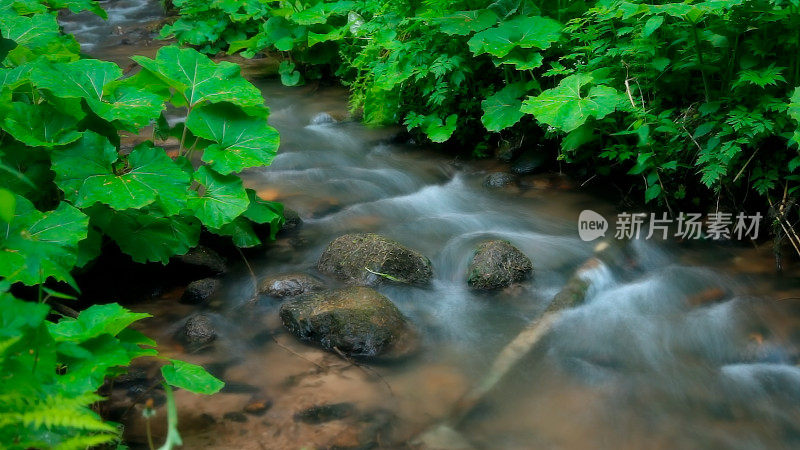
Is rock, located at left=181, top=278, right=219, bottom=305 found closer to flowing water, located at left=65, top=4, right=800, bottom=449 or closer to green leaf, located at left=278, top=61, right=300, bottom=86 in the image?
flowing water, located at left=65, top=4, right=800, bottom=449

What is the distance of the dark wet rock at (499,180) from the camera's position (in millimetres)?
5302

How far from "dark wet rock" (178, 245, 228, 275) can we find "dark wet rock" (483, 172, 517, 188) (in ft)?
7.19

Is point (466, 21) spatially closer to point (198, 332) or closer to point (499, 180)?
point (499, 180)

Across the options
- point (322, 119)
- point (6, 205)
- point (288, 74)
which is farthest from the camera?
→ point (288, 74)

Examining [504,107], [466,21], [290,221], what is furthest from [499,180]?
[290,221]

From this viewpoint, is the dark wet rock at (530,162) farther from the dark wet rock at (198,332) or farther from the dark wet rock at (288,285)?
the dark wet rock at (198,332)

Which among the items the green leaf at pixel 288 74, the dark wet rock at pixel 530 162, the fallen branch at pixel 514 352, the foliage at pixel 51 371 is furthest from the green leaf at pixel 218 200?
the green leaf at pixel 288 74

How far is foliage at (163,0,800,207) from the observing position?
392 cm

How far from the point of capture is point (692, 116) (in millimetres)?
4305

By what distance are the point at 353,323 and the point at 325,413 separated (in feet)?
1.80

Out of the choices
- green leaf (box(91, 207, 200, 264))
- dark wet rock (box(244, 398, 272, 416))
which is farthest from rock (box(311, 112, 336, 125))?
dark wet rock (box(244, 398, 272, 416))

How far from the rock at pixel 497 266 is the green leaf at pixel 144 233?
5.26 ft

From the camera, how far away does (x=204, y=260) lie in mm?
4051

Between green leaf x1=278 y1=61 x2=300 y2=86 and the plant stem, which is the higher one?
the plant stem
